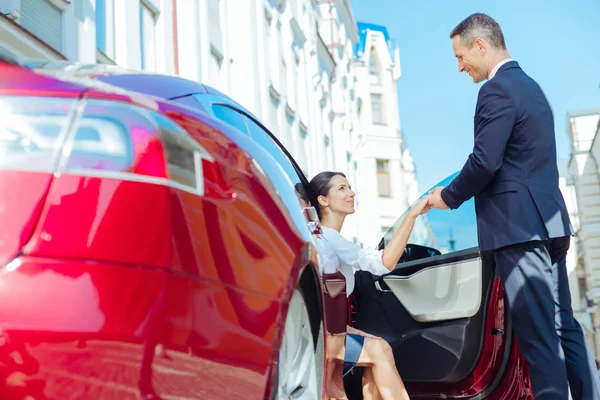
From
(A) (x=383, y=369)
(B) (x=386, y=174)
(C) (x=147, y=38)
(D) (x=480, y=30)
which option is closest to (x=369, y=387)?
(A) (x=383, y=369)

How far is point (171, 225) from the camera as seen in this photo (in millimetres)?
1440

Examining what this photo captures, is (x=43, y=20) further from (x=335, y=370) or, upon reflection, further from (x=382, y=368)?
(x=335, y=370)

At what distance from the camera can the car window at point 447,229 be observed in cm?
386

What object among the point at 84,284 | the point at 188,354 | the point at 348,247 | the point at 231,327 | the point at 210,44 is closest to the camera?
the point at 84,284

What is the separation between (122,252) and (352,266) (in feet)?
8.13

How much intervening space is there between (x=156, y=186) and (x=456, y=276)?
260cm

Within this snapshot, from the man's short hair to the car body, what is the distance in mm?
779

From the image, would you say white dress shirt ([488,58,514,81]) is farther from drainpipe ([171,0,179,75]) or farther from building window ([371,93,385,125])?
building window ([371,93,385,125])

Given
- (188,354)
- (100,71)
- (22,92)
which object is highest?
(100,71)

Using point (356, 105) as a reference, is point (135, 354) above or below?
below

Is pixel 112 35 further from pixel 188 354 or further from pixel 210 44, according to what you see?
pixel 188 354

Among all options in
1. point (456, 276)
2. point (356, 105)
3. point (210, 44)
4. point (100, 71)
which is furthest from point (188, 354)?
point (356, 105)

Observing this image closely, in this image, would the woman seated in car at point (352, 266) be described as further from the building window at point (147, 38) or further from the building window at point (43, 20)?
the building window at point (147, 38)

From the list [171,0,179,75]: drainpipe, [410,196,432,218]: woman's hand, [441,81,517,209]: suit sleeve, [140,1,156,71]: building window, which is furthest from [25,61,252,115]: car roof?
[171,0,179,75]: drainpipe
